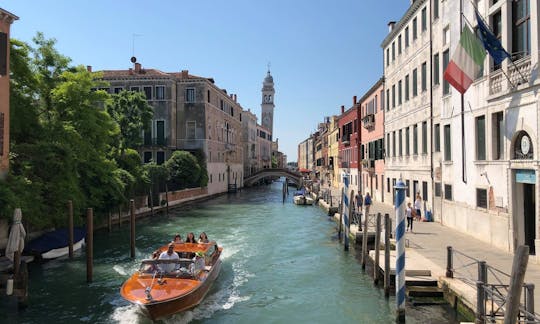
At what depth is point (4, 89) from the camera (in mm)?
15523

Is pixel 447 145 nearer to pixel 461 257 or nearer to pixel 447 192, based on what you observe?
pixel 447 192

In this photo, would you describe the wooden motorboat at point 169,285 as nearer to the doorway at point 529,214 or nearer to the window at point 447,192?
the doorway at point 529,214

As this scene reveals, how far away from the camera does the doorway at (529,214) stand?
40.7 feet

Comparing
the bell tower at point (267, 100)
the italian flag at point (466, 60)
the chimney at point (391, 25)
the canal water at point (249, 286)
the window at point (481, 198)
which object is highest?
the bell tower at point (267, 100)

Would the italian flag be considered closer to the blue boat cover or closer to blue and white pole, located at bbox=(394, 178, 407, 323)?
blue and white pole, located at bbox=(394, 178, 407, 323)

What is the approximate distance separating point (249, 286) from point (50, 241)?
8402 mm

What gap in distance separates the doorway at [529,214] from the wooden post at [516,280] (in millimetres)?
7317

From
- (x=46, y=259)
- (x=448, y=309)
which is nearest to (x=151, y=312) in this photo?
(x=448, y=309)

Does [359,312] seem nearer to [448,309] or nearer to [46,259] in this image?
[448,309]

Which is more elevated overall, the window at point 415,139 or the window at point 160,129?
the window at point 160,129

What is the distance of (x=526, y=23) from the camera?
12.3m

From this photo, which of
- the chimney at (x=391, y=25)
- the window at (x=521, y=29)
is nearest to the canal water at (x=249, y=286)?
the window at (x=521, y=29)

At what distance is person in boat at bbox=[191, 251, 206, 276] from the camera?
12.2 metres

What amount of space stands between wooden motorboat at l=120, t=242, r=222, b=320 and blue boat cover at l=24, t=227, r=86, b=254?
20.0 feet
